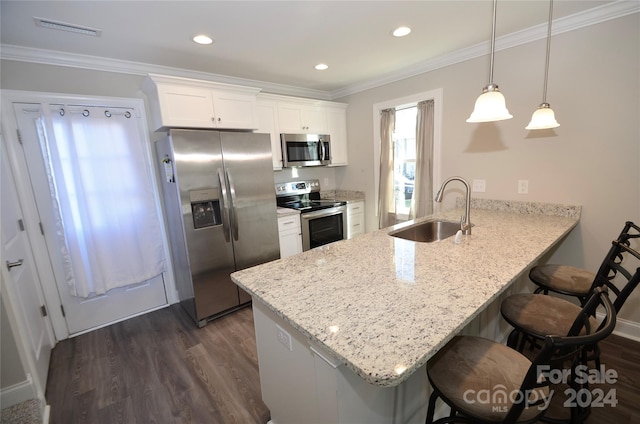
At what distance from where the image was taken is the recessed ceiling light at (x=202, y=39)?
82.1 inches

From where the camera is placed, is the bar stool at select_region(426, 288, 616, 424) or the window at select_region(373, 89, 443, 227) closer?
the bar stool at select_region(426, 288, 616, 424)

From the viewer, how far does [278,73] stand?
9.96 ft

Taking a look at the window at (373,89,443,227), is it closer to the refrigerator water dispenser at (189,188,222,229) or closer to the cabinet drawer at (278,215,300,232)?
the cabinet drawer at (278,215,300,232)

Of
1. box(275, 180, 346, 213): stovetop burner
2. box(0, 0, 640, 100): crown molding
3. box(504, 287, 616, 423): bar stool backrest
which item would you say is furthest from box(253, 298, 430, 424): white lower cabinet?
box(0, 0, 640, 100): crown molding

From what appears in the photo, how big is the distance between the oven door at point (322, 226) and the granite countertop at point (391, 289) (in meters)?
1.37

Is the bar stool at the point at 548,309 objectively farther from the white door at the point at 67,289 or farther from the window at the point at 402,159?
the white door at the point at 67,289

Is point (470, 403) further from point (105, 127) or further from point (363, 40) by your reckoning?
point (105, 127)

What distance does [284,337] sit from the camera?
1192 mm

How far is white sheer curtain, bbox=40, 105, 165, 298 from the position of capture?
7.52 ft

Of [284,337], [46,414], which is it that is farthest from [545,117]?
[46,414]

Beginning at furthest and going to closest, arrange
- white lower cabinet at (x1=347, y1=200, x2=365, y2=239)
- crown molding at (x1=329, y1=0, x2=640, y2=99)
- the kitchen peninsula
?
white lower cabinet at (x1=347, y1=200, x2=365, y2=239) → crown molding at (x1=329, y1=0, x2=640, y2=99) → the kitchen peninsula

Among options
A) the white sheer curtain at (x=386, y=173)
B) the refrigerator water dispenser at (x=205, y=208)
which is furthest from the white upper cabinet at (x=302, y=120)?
the refrigerator water dispenser at (x=205, y=208)

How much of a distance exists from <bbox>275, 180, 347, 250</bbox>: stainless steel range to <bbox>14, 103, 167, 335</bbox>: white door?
5.40ft

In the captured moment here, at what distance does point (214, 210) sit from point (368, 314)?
6.53ft
